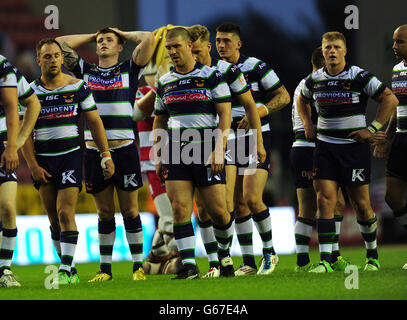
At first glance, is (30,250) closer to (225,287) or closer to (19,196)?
(19,196)

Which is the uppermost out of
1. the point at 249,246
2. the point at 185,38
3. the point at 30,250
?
the point at 185,38

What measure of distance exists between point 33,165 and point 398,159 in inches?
145

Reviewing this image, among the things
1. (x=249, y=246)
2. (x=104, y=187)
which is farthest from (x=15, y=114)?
(x=249, y=246)

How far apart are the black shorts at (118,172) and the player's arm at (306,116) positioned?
1762 mm

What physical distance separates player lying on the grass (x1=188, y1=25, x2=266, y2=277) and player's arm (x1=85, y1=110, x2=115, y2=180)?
2.91ft

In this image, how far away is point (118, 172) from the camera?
8.34 m

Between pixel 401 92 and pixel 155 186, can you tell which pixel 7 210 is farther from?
pixel 401 92

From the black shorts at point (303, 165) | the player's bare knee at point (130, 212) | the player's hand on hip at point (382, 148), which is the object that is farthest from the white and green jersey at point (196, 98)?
the player's hand on hip at point (382, 148)

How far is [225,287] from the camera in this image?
22.7ft

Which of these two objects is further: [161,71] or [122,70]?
[161,71]

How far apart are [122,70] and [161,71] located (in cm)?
147

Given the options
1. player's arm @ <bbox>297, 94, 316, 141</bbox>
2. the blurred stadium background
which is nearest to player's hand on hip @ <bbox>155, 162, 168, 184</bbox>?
player's arm @ <bbox>297, 94, 316, 141</bbox>

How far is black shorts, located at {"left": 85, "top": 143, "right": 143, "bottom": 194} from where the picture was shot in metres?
8.32

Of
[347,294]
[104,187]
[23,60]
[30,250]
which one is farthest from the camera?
[23,60]
